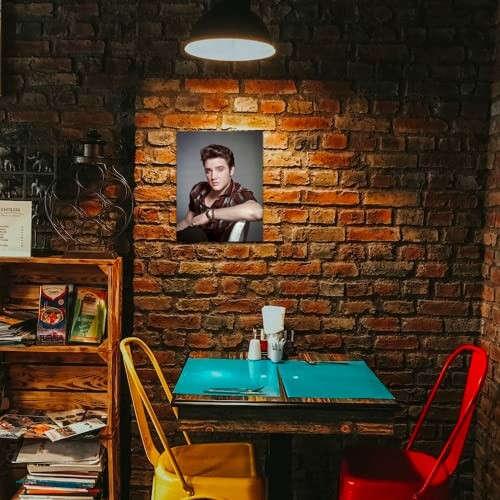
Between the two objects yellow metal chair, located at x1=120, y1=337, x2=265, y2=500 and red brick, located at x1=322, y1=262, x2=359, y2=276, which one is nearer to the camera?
yellow metal chair, located at x1=120, y1=337, x2=265, y2=500

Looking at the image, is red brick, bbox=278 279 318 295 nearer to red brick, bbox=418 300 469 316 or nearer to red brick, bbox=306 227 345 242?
red brick, bbox=306 227 345 242

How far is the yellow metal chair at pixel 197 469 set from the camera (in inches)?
104

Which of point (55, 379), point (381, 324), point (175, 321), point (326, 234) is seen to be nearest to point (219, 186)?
point (326, 234)

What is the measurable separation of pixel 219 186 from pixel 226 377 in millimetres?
1012

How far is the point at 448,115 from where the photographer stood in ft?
11.4

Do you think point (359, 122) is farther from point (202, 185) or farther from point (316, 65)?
point (202, 185)

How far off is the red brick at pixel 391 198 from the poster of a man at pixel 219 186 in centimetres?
55

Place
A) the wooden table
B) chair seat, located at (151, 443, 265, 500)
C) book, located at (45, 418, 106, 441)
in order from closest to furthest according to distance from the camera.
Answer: the wooden table < chair seat, located at (151, 443, 265, 500) < book, located at (45, 418, 106, 441)

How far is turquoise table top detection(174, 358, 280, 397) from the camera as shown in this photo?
270 centimetres

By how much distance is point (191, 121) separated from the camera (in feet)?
11.3

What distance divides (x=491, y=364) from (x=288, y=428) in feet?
4.20

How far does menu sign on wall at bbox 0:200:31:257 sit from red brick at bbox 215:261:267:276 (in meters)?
0.93

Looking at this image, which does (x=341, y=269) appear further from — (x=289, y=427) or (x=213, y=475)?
(x=213, y=475)

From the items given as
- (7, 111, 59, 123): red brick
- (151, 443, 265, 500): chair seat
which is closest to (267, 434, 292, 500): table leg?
(151, 443, 265, 500): chair seat
